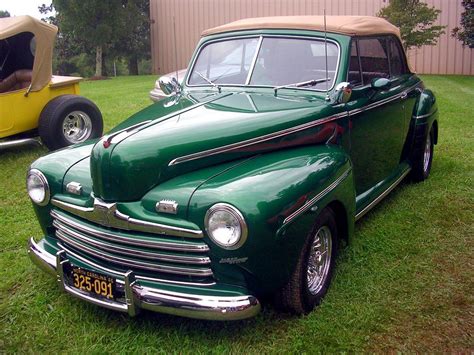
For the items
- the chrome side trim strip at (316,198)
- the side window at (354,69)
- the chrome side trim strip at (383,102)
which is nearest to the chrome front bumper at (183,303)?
the chrome side trim strip at (316,198)

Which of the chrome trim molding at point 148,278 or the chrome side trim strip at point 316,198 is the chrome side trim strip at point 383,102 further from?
the chrome trim molding at point 148,278

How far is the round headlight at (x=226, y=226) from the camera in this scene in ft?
8.07

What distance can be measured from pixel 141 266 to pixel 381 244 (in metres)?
2.01

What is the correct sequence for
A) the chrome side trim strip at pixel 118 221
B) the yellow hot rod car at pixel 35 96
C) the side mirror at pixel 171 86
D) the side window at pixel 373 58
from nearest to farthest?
the chrome side trim strip at pixel 118 221 → the side window at pixel 373 58 → the side mirror at pixel 171 86 → the yellow hot rod car at pixel 35 96

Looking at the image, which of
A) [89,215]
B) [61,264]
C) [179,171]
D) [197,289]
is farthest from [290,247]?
[61,264]

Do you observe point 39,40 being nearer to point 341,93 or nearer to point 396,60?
point 396,60

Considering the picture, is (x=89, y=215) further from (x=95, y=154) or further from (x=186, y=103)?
(x=186, y=103)

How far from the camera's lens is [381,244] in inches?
155

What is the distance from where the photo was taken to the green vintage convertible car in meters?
2.56

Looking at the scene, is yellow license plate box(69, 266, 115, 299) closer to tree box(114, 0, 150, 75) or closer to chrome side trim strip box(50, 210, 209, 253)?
chrome side trim strip box(50, 210, 209, 253)

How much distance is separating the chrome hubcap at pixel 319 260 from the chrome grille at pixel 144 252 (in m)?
0.76

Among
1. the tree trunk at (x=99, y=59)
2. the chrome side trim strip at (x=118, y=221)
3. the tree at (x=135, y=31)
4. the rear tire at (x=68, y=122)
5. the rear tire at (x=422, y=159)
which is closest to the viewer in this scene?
the chrome side trim strip at (x=118, y=221)

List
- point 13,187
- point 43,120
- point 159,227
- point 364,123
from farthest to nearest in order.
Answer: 1. point 43,120
2. point 13,187
3. point 364,123
4. point 159,227

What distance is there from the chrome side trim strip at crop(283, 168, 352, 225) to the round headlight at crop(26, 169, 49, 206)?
5.10 feet
